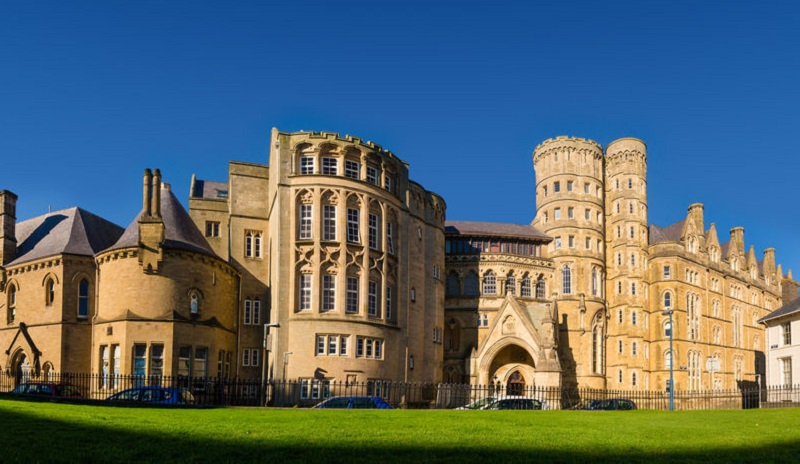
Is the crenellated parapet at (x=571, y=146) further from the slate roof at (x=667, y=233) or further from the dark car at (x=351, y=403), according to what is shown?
the dark car at (x=351, y=403)

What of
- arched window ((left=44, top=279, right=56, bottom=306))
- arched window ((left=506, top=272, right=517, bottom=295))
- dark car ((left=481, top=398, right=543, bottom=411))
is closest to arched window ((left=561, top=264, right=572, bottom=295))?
arched window ((left=506, top=272, right=517, bottom=295))

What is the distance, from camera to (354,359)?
4444 cm

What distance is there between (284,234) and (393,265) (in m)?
8.78

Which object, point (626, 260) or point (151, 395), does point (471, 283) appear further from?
point (151, 395)

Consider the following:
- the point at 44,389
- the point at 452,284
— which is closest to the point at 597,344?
the point at 452,284

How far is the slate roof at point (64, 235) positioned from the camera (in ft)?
148

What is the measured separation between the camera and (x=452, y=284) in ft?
217

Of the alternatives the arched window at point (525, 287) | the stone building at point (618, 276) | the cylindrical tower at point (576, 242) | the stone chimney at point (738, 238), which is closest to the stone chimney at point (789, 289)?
the stone chimney at point (738, 238)

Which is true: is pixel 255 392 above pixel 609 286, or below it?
below

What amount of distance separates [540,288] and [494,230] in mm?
7365

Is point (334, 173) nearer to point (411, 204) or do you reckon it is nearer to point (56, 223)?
point (411, 204)

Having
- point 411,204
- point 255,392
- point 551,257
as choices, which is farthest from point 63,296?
point 551,257

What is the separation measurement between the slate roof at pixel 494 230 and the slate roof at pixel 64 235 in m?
31.2

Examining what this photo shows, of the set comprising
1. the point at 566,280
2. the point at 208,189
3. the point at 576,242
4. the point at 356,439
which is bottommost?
the point at 356,439
